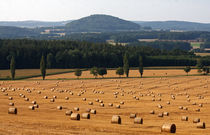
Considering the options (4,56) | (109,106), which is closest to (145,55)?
(4,56)

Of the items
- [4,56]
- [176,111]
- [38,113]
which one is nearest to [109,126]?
[38,113]

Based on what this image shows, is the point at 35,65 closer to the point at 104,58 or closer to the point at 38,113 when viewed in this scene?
the point at 104,58

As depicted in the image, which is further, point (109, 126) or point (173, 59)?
point (173, 59)

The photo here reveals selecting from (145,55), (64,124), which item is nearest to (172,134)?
(64,124)

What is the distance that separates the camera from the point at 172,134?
27016mm

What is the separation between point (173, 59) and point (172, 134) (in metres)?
159

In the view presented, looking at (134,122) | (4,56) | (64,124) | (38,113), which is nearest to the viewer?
(64,124)

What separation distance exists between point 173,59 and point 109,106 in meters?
137

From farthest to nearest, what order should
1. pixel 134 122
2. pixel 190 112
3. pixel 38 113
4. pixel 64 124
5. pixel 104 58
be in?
pixel 104 58
pixel 190 112
pixel 38 113
pixel 134 122
pixel 64 124

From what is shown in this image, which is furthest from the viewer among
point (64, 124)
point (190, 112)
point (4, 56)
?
point (4, 56)

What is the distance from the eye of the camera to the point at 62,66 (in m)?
174

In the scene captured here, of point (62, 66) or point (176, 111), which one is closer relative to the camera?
point (176, 111)

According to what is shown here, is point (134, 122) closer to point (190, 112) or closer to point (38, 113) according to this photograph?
point (38, 113)

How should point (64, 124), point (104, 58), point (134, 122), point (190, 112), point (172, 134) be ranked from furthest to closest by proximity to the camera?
point (104, 58) → point (190, 112) → point (134, 122) → point (64, 124) → point (172, 134)
